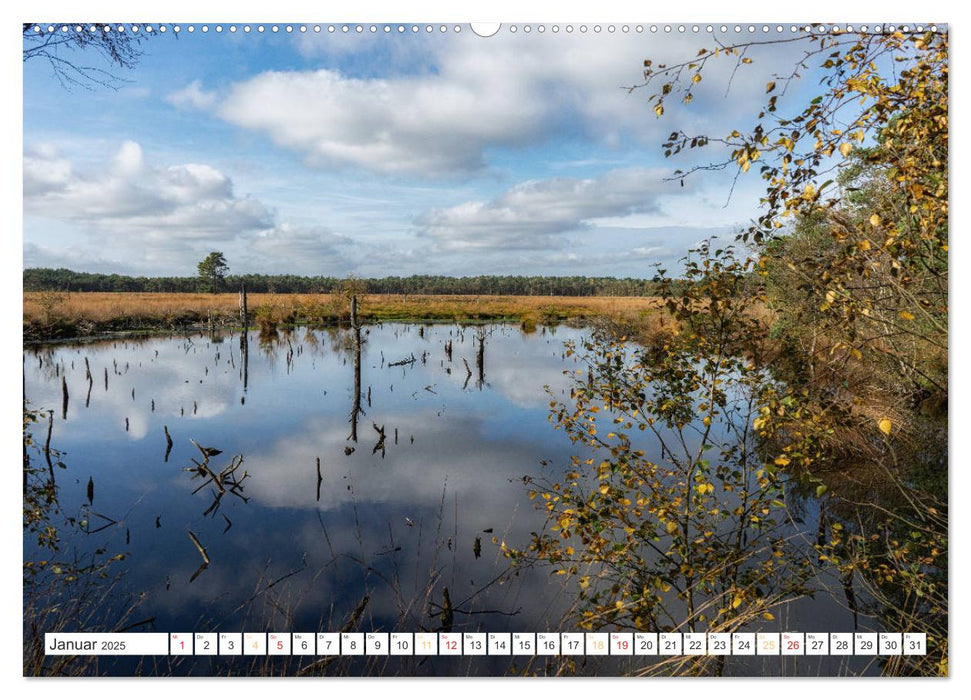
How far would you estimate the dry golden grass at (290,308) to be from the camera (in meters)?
39.6

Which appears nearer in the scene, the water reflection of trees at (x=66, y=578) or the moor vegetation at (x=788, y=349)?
the moor vegetation at (x=788, y=349)

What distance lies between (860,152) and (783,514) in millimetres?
9709

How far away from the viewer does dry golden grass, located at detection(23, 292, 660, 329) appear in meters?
39.6

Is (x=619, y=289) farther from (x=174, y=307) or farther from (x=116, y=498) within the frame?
(x=174, y=307)

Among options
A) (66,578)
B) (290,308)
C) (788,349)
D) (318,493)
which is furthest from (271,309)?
(788,349)

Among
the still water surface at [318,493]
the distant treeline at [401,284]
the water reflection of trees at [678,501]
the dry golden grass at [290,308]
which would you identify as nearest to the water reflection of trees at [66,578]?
the still water surface at [318,493]

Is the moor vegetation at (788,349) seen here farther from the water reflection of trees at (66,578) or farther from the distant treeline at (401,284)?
the distant treeline at (401,284)

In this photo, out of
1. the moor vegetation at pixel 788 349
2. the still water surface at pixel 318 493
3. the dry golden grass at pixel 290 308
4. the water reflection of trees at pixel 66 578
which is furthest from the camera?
the dry golden grass at pixel 290 308

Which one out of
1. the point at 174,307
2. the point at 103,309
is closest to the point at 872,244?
the point at 103,309

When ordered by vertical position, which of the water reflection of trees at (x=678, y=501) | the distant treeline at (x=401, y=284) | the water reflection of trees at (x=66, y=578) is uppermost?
the distant treeline at (x=401, y=284)

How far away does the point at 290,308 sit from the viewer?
178 feet

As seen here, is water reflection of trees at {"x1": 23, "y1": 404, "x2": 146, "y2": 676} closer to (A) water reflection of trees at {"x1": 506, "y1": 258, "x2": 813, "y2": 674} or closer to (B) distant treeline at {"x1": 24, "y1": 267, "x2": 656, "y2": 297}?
(A) water reflection of trees at {"x1": 506, "y1": 258, "x2": 813, "y2": 674}

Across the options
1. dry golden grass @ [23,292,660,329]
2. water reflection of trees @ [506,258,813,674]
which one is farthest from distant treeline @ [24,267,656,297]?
water reflection of trees @ [506,258,813,674]

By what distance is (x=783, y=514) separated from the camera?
456 inches
